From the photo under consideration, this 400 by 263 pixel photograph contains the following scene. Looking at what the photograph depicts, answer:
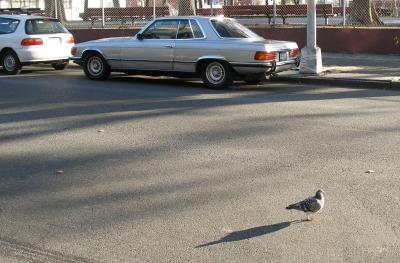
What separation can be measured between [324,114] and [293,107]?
77cm

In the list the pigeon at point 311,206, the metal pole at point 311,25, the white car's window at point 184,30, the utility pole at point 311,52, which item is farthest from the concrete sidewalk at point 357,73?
the pigeon at point 311,206

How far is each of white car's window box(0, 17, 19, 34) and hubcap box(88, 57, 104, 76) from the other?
2.98 metres

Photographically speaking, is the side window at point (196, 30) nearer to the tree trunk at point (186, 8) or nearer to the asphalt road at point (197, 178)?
the asphalt road at point (197, 178)

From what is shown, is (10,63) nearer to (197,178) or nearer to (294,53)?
(294,53)

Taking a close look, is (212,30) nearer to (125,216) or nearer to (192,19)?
(192,19)

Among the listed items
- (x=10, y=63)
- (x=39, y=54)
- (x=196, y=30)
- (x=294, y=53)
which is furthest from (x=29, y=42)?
(x=294, y=53)

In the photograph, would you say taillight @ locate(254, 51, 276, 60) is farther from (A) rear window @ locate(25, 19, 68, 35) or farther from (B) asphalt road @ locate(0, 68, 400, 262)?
(A) rear window @ locate(25, 19, 68, 35)

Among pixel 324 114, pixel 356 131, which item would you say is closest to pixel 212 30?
pixel 324 114

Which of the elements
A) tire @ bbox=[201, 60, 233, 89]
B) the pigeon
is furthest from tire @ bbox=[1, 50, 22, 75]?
the pigeon

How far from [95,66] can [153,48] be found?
188cm

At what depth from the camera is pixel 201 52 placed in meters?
12.7

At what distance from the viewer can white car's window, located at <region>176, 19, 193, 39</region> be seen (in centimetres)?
1304

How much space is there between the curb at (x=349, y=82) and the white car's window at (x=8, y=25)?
23.2 ft

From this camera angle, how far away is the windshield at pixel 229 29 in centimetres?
1285
